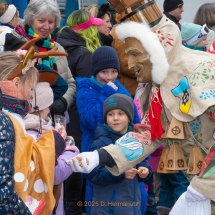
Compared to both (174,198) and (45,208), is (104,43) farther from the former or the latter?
(45,208)

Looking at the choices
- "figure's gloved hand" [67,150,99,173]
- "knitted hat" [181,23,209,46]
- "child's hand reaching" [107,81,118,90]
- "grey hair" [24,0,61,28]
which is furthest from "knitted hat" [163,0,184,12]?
"figure's gloved hand" [67,150,99,173]

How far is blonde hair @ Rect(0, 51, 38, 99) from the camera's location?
3.57 meters

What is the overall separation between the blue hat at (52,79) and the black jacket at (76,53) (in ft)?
3.40

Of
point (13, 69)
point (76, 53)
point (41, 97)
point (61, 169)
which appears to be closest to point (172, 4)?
point (76, 53)

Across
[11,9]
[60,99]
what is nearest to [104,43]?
[11,9]

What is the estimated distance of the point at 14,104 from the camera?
332 cm

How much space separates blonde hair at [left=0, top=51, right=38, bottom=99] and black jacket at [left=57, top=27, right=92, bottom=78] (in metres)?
1.97

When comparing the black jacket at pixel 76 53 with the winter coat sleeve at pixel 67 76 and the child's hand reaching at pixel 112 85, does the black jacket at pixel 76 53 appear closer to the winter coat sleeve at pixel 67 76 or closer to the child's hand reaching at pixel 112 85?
the winter coat sleeve at pixel 67 76

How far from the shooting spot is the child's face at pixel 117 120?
171 inches

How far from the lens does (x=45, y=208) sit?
3.41 meters

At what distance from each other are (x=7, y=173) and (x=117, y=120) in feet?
5.12

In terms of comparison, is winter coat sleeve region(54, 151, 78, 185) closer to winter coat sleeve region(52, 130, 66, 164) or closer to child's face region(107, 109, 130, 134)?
winter coat sleeve region(52, 130, 66, 164)

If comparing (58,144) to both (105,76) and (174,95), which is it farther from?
(105,76)

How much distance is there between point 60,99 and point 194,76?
189 cm
